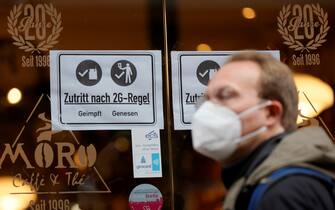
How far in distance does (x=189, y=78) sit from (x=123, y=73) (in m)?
0.54

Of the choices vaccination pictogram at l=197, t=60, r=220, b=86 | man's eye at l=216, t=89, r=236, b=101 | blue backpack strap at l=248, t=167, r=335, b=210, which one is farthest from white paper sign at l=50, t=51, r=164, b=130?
blue backpack strap at l=248, t=167, r=335, b=210

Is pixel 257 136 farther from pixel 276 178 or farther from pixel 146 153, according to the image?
pixel 146 153

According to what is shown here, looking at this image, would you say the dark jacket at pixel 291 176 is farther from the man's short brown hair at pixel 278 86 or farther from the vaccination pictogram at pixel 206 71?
the vaccination pictogram at pixel 206 71

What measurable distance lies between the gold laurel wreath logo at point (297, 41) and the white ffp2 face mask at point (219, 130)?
3.64 m

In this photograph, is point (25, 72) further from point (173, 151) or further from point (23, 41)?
point (173, 151)

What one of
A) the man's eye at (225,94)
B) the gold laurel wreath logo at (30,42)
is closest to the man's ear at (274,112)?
the man's eye at (225,94)

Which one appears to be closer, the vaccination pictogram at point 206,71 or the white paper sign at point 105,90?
the white paper sign at point 105,90

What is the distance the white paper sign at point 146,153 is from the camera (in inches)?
235

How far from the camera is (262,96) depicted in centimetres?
274

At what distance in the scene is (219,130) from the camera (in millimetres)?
2736

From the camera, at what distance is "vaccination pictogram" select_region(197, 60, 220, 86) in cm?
610

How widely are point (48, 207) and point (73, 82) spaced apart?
100cm

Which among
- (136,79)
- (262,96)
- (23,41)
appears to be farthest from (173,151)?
(262,96)

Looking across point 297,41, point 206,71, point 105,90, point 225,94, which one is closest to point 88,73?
point 105,90
